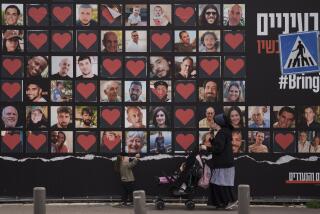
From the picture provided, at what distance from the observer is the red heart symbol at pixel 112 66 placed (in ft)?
53.9

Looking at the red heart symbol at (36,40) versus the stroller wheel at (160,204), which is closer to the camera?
the stroller wheel at (160,204)

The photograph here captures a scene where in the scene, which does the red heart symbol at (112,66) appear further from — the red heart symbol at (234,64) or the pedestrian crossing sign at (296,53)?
the pedestrian crossing sign at (296,53)

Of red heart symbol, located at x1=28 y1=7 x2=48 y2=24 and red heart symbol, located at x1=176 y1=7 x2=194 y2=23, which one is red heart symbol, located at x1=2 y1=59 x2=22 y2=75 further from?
red heart symbol, located at x1=176 y1=7 x2=194 y2=23

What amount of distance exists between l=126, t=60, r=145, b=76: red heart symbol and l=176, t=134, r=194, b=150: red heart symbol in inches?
58.8

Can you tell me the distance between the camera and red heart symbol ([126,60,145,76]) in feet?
53.9

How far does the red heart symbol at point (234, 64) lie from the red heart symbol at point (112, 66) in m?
2.17

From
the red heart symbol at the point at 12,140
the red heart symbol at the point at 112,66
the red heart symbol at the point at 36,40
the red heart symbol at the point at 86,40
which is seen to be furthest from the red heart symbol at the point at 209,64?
the red heart symbol at the point at 12,140

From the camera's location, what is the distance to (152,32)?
1644 centimetres

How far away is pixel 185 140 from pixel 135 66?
1760 mm

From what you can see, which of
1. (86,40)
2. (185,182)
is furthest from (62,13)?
(185,182)

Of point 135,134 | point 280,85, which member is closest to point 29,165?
point 135,134

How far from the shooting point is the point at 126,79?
16422 mm

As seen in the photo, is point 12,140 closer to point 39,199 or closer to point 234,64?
point 39,199

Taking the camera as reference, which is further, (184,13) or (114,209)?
(184,13)
